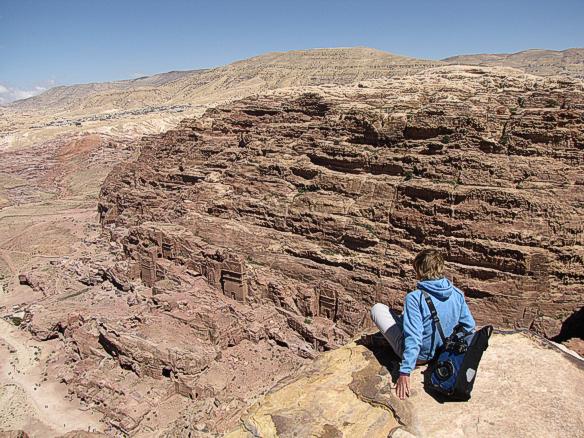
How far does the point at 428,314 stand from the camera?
6.04 m

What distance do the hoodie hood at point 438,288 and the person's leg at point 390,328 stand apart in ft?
2.36

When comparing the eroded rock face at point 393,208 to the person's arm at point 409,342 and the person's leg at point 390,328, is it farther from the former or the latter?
the person's arm at point 409,342

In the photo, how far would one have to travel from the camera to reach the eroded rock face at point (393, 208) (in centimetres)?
1936

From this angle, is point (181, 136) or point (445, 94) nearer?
point (445, 94)

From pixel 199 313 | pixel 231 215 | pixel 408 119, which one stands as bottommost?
pixel 199 313

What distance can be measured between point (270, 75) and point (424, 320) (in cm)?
13745

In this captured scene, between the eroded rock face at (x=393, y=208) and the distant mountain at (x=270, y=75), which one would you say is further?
the distant mountain at (x=270, y=75)

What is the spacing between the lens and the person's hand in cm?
569

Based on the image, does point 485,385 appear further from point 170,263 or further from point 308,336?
point 170,263

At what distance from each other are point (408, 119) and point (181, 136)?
2568cm

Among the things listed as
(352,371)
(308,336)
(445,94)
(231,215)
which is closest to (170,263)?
(231,215)

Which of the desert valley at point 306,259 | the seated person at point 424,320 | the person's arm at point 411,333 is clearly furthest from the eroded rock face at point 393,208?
the person's arm at point 411,333

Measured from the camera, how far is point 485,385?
5.91 m

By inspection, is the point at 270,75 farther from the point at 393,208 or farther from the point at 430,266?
the point at 430,266
